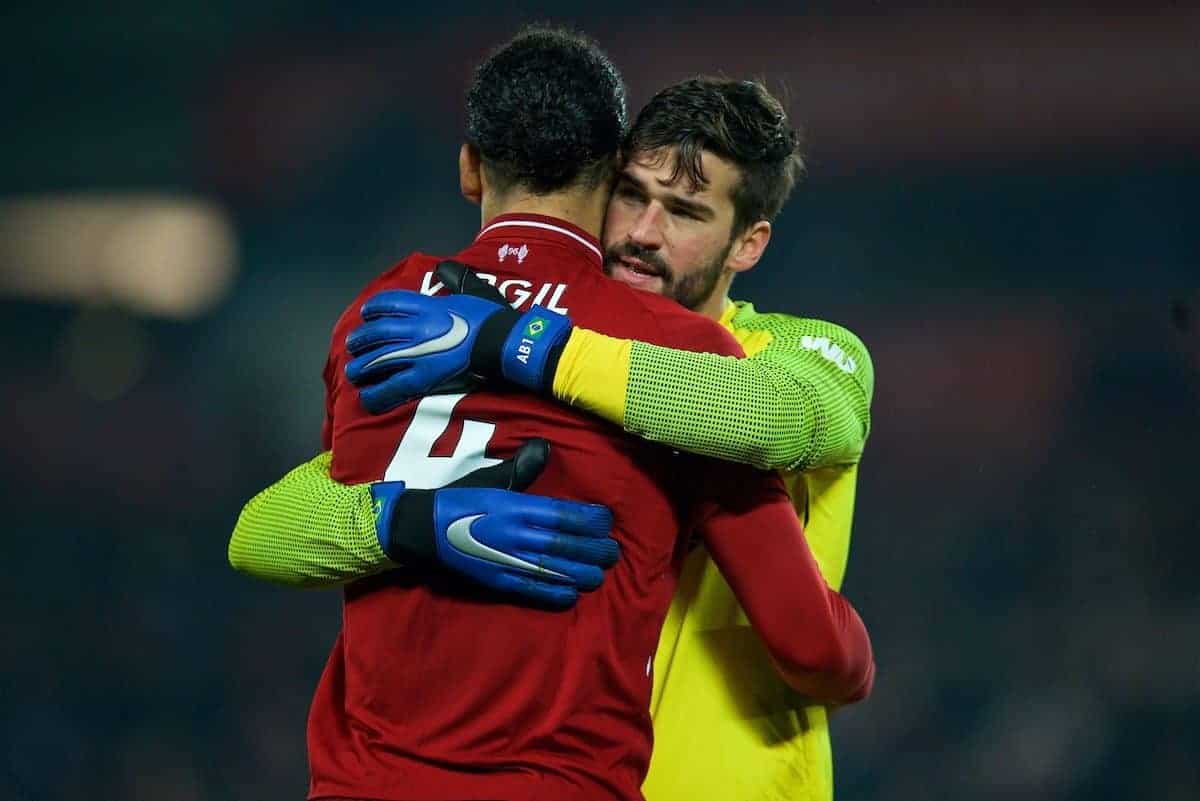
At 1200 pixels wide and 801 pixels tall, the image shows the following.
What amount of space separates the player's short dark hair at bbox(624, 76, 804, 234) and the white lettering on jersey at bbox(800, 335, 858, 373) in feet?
1.06

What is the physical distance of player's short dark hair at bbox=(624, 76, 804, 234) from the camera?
74.5 inches

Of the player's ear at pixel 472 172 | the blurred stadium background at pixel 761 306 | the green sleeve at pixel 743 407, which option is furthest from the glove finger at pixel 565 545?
the blurred stadium background at pixel 761 306

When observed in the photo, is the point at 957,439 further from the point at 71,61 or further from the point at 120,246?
the point at 71,61

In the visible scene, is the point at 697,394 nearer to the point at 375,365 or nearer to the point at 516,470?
the point at 516,470

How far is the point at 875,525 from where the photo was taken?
3639 mm

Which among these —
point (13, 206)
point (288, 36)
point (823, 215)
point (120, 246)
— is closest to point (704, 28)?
point (823, 215)

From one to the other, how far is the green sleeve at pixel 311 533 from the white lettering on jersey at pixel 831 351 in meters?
0.58

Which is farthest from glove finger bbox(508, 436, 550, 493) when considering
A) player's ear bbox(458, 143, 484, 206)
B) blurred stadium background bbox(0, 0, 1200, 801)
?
blurred stadium background bbox(0, 0, 1200, 801)

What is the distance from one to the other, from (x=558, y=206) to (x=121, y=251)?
276 cm

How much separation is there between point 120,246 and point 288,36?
778 millimetres

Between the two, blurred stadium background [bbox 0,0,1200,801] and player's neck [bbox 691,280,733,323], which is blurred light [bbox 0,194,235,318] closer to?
blurred stadium background [bbox 0,0,1200,801]

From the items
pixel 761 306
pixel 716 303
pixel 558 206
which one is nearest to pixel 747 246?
pixel 716 303

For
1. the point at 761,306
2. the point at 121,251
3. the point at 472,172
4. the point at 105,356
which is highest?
the point at 472,172

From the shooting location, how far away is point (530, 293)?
150cm
